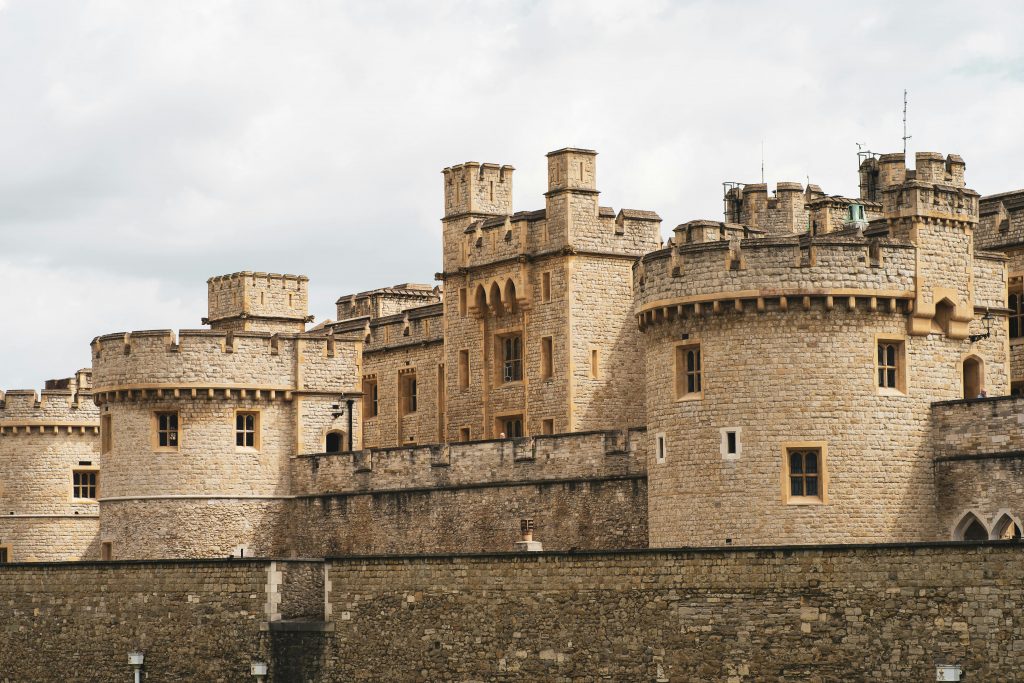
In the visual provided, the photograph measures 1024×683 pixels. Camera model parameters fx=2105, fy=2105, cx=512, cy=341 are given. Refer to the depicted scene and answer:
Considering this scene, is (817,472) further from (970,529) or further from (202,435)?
(202,435)

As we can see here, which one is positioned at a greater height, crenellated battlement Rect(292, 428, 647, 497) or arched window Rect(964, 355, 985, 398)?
arched window Rect(964, 355, 985, 398)

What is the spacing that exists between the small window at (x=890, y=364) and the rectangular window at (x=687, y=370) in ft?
11.5

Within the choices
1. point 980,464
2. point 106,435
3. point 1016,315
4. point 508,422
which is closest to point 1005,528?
point 980,464

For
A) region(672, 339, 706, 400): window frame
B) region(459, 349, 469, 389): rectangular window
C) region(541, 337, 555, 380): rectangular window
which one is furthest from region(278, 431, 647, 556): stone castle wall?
region(459, 349, 469, 389): rectangular window

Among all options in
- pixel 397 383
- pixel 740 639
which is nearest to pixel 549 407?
pixel 397 383

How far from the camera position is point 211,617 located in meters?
43.0

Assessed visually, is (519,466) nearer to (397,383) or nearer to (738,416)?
(738,416)

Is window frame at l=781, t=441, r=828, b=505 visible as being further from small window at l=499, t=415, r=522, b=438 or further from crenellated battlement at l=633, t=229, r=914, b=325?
small window at l=499, t=415, r=522, b=438

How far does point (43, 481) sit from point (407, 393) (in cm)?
1305

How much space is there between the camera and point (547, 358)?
55000 millimetres

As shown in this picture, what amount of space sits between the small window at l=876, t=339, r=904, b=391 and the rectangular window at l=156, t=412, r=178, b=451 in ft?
63.7

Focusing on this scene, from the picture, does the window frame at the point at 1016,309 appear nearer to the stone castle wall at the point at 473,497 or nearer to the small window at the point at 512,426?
the stone castle wall at the point at 473,497

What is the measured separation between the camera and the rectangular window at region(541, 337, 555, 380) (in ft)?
180

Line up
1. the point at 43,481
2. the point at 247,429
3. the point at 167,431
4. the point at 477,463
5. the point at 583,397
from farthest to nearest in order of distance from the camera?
the point at 43,481 < the point at 583,397 < the point at 247,429 < the point at 167,431 < the point at 477,463
